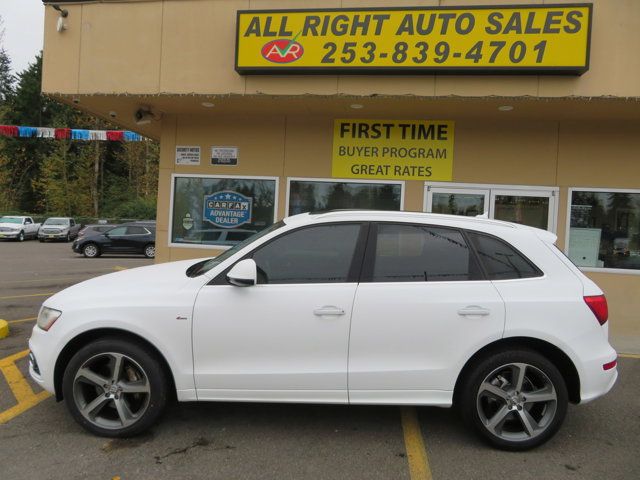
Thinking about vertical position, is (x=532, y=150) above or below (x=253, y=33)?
below

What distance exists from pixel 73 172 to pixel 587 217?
45334mm

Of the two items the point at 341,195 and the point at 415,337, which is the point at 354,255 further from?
the point at 341,195

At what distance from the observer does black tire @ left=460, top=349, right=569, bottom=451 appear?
354 cm

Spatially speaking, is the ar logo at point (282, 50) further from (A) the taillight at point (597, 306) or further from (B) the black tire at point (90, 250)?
(B) the black tire at point (90, 250)

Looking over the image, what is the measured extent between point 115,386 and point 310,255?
171cm

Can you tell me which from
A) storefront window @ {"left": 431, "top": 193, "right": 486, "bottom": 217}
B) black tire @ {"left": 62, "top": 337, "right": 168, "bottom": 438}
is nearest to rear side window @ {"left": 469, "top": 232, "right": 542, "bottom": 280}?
black tire @ {"left": 62, "top": 337, "right": 168, "bottom": 438}

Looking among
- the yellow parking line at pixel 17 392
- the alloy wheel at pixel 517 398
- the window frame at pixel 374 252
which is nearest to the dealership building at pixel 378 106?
the window frame at pixel 374 252

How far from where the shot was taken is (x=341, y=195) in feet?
26.1

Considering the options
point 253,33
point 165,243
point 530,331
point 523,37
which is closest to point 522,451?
point 530,331

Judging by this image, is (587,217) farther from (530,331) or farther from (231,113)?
(231,113)

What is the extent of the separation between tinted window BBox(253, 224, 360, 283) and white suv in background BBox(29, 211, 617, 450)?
0.01 meters

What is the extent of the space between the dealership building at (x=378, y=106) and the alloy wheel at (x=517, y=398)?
390 cm

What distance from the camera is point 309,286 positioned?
359 cm

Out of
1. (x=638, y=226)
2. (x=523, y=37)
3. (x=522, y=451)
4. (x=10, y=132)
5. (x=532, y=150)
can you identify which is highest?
(x=10, y=132)
